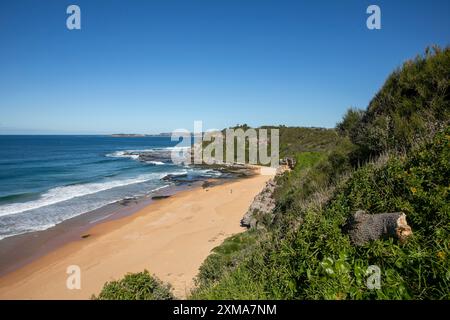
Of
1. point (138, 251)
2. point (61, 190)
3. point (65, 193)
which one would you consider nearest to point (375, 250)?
point (138, 251)

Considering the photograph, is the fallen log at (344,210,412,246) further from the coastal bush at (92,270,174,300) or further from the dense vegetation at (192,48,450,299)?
the coastal bush at (92,270,174,300)

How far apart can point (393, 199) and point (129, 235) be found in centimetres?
1668

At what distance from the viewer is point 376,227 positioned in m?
3.98

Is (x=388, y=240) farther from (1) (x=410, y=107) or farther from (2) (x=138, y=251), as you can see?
(2) (x=138, y=251)

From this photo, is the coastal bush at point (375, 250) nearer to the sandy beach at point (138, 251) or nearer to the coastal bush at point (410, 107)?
the coastal bush at point (410, 107)

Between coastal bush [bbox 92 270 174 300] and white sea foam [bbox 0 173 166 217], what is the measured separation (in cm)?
2065

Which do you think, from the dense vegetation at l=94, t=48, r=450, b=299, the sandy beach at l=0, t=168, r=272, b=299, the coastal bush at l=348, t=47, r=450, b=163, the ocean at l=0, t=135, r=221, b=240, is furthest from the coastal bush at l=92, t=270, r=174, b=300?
the ocean at l=0, t=135, r=221, b=240

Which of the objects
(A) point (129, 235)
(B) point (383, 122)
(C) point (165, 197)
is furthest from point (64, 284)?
(C) point (165, 197)

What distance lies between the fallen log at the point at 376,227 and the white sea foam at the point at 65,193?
2505 centimetres

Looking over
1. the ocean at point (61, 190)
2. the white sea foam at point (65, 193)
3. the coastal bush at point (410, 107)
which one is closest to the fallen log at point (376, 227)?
the coastal bush at point (410, 107)
